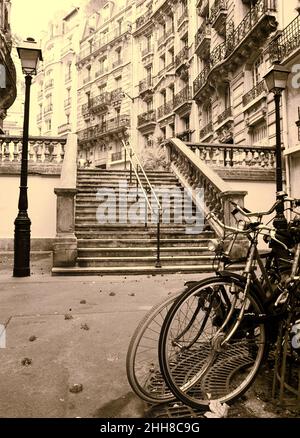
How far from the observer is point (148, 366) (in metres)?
3.06

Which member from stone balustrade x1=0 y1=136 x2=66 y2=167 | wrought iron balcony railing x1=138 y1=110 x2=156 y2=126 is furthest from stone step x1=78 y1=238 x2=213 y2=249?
wrought iron balcony railing x1=138 y1=110 x2=156 y2=126

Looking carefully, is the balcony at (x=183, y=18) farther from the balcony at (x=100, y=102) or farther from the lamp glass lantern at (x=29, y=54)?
the lamp glass lantern at (x=29, y=54)

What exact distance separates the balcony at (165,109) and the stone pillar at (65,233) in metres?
22.5

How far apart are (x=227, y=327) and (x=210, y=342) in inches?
6.6

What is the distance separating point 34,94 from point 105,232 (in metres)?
52.7

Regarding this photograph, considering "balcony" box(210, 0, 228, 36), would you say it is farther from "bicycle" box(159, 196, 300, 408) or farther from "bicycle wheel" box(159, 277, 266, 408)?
"bicycle wheel" box(159, 277, 266, 408)

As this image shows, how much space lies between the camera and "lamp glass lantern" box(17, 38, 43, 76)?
7637 mm

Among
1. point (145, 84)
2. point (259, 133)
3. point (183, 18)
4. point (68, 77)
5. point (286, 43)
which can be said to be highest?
point (68, 77)

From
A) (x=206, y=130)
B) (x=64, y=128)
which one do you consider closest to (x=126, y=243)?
(x=206, y=130)

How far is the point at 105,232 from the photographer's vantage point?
9.38m

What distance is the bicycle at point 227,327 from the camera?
242cm

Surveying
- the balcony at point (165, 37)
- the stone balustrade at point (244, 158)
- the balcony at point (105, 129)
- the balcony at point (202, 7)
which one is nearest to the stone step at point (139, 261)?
the stone balustrade at point (244, 158)

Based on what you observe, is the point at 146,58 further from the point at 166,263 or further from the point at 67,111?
the point at 166,263

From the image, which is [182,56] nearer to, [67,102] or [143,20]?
[143,20]
